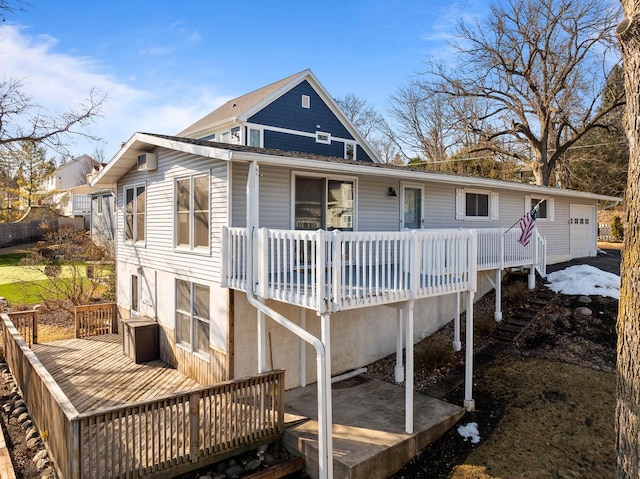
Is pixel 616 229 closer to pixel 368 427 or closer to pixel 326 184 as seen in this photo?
pixel 326 184

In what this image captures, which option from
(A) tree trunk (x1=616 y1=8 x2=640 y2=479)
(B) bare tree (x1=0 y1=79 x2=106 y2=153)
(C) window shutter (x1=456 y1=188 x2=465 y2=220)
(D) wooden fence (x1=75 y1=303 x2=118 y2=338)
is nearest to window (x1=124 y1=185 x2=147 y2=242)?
(D) wooden fence (x1=75 y1=303 x2=118 y2=338)

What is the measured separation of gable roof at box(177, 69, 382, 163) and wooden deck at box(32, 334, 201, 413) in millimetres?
9718

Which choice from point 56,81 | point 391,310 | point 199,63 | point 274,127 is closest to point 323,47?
point 274,127

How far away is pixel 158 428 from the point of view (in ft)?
17.5

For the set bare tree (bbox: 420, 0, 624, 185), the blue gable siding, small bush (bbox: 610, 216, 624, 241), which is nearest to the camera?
the blue gable siding

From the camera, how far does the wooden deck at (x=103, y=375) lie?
Answer: 7504 millimetres

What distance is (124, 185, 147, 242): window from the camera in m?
10.8

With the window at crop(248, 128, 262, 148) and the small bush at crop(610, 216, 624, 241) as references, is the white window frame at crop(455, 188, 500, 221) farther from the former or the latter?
the small bush at crop(610, 216, 624, 241)

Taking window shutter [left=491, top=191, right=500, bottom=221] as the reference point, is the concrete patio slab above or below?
below

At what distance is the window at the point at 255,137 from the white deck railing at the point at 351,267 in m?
9.89

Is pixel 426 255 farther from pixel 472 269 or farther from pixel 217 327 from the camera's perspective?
pixel 217 327

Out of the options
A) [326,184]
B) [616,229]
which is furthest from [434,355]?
[616,229]

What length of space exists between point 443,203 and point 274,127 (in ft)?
27.3

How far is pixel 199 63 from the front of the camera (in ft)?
48.3
